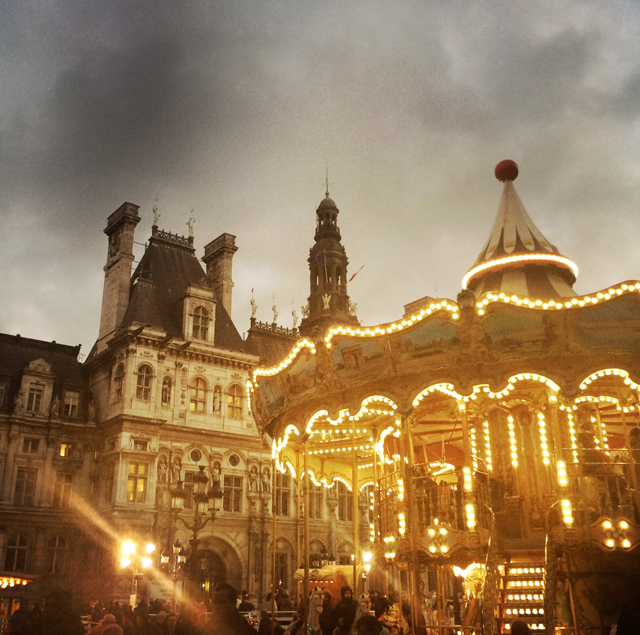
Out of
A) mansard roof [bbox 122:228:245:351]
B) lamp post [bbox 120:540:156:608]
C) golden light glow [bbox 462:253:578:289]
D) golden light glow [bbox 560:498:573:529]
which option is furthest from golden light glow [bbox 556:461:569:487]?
mansard roof [bbox 122:228:245:351]

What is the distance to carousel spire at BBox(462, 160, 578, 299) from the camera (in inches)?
498

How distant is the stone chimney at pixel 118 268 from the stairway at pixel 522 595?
A: 2670 cm

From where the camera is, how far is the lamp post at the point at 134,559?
2716 centimetres

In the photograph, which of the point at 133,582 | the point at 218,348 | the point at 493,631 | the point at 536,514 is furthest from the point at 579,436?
the point at 218,348

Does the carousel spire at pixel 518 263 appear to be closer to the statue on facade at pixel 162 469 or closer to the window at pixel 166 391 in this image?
the statue on facade at pixel 162 469

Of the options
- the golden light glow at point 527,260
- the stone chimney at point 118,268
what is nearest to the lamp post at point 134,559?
the stone chimney at point 118,268

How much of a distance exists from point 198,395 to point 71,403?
624 cm

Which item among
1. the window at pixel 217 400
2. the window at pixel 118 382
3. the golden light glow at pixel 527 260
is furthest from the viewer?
the window at pixel 217 400

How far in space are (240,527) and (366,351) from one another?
22646 mm

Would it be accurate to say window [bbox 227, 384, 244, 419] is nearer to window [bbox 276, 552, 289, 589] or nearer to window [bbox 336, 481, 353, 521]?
window [bbox 276, 552, 289, 589]

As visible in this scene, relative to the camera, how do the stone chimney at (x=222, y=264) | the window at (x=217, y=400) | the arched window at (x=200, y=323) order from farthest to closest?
the stone chimney at (x=222, y=264) < the arched window at (x=200, y=323) < the window at (x=217, y=400)

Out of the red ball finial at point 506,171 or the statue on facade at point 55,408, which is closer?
the red ball finial at point 506,171

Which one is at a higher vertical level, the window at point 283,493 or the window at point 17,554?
the window at point 283,493

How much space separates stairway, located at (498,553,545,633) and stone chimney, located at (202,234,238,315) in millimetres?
28280
